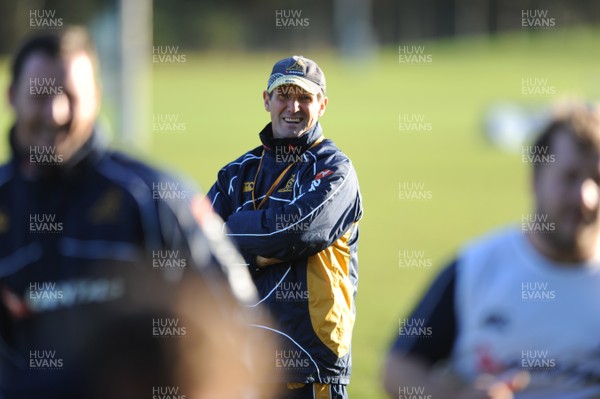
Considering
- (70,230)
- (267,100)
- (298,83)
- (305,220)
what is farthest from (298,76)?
(70,230)

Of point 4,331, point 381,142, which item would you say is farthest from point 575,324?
point 381,142

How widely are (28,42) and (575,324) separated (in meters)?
1.90

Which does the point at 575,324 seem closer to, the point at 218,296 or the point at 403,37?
the point at 218,296

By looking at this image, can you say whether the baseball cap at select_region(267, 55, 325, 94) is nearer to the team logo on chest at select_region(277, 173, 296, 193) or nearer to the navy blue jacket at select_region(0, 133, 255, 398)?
the team logo on chest at select_region(277, 173, 296, 193)

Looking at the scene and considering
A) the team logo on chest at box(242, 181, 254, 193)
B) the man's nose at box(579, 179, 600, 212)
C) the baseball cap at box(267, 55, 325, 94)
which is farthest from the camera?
the team logo on chest at box(242, 181, 254, 193)

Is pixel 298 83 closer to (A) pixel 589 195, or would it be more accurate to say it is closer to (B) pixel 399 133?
(A) pixel 589 195

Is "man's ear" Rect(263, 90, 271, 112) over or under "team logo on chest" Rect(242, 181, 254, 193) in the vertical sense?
over

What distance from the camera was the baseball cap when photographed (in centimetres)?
459

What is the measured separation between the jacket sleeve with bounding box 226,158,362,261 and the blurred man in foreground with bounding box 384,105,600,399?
1.08 metres

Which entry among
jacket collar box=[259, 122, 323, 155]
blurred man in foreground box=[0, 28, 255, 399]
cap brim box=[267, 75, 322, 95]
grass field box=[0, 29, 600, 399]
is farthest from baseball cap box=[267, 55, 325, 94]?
blurred man in foreground box=[0, 28, 255, 399]

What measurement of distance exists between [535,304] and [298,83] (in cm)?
160

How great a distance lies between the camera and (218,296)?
2945 mm

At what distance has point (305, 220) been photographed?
4492mm

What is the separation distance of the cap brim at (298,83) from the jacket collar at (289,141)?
0.15 meters
